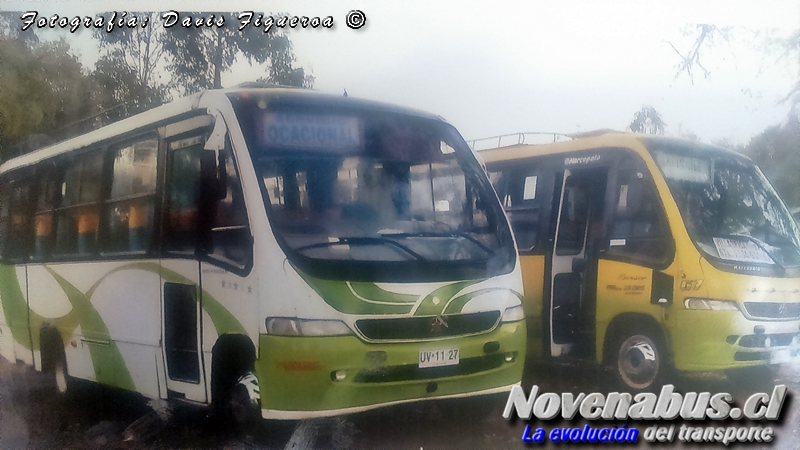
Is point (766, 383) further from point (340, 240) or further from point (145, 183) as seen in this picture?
point (145, 183)

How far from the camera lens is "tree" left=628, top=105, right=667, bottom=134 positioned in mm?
4883

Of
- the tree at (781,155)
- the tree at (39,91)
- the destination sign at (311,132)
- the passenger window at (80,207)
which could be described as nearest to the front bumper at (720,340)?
the tree at (781,155)

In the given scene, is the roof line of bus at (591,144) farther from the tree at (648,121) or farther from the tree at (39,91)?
→ the tree at (39,91)

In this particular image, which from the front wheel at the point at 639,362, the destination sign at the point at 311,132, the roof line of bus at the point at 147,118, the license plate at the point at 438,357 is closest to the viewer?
the license plate at the point at 438,357

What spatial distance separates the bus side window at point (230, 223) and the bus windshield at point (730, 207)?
2.93 m

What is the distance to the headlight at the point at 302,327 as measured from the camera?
150 inches

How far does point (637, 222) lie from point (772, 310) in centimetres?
105

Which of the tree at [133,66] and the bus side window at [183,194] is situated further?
the tree at [133,66]

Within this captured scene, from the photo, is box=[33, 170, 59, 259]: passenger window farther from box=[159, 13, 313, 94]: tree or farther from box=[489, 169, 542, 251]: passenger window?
box=[489, 169, 542, 251]: passenger window

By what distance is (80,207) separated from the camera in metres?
5.24

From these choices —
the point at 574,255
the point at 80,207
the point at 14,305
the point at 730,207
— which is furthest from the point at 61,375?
the point at 730,207

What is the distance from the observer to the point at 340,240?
158 inches

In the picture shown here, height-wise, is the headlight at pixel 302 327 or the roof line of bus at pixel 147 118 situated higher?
the roof line of bus at pixel 147 118

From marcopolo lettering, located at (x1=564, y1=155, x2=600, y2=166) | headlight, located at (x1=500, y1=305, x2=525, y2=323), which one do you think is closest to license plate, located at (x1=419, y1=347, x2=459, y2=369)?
headlight, located at (x1=500, y1=305, x2=525, y2=323)
